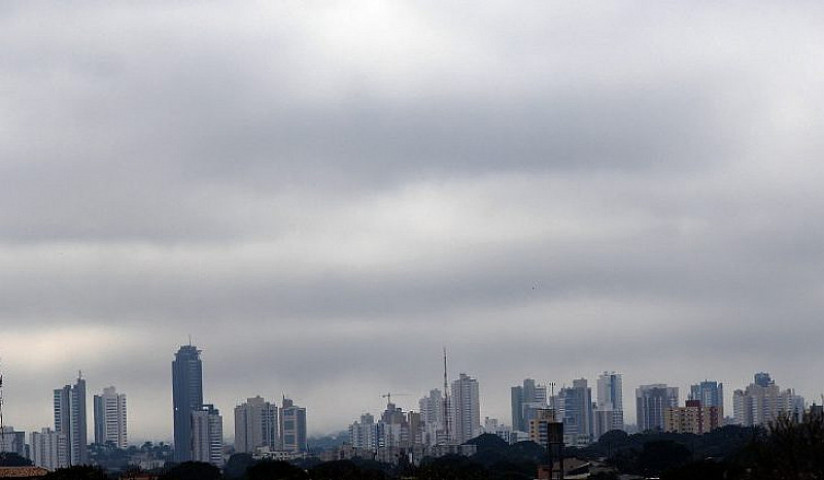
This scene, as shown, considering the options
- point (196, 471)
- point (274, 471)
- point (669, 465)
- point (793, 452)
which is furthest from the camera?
point (196, 471)

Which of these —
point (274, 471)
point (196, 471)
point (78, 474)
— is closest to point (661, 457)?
point (196, 471)

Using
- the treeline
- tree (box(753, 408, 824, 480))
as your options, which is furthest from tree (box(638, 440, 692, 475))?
tree (box(753, 408, 824, 480))

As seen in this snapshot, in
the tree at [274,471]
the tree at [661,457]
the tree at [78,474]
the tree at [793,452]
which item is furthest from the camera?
the tree at [661,457]

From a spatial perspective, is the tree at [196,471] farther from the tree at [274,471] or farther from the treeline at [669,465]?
the tree at [274,471]

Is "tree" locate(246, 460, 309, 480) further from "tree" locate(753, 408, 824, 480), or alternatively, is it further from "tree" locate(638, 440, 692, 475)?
"tree" locate(753, 408, 824, 480)

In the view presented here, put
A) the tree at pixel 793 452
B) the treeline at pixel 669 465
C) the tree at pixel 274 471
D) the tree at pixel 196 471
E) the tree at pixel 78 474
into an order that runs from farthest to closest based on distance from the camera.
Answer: the tree at pixel 196 471 → the tree at pixel 274 471 → the tree at pixel 78 474 → the treeline at pixel 669 465 → the tree at pixel 793 452

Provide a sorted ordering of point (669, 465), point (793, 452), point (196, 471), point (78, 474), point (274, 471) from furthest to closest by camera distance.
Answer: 1. point (196, 471)
2. point (669, 465)
3. point (274, 471)
4. point (78, 474)
5. point (793, 452)

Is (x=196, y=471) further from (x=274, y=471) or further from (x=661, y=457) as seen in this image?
(x=661, y=457)

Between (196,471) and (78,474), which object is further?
(196,471)

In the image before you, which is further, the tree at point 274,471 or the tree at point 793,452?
the tree at point 274,471

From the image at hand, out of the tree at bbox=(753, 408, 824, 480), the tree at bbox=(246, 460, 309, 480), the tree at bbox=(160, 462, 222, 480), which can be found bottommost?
the tree at bbox=(160, 462, 222, 480)

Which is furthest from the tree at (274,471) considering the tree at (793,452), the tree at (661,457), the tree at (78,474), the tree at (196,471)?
the tree at (793,452)

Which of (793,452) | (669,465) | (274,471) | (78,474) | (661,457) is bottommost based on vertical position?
(669,465)

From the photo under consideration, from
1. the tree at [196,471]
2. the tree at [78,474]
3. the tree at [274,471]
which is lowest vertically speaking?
the tree at [196,471]
